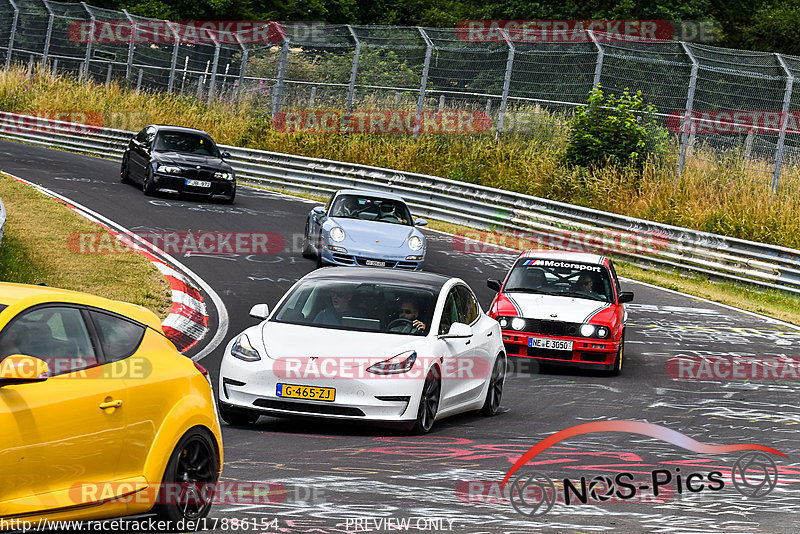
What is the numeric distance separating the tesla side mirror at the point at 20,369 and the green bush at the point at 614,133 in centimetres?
2437

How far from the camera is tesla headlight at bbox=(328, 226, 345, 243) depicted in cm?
1931

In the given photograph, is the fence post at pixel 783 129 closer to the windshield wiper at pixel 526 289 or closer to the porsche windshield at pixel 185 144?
the windshield wiper at pixel 526 289

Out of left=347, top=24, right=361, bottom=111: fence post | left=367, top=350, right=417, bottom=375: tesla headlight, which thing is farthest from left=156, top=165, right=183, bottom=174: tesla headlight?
left=367, top=350, right=417, bottom=375: tesla headlight

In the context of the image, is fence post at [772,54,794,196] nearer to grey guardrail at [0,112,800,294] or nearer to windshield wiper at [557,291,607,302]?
grey guardrail at [0,112,800,294]

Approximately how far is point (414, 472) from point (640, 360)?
823 centimetres

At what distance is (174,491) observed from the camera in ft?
20.9

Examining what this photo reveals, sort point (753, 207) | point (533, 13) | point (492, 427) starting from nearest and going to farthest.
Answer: point (492, 427), point (753, 207), point (533, 13)

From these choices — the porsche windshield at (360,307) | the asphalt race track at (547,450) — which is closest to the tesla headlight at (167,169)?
the asphalt race track at (547,450)

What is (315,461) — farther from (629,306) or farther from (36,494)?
(629,306)

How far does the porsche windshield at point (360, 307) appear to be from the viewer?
35.2ft

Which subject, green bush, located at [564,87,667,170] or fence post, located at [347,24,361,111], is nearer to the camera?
green bush, located at [564,87,667,170]

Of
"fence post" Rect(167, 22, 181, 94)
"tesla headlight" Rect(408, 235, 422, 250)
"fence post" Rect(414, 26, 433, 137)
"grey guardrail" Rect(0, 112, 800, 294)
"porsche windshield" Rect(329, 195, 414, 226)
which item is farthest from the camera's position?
"fence post" Rect(167, 22, 181, 94)

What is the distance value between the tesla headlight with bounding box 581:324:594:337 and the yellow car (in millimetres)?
8546

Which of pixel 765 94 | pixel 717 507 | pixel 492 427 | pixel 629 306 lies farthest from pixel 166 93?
pixel 717 507
